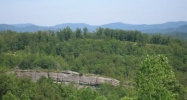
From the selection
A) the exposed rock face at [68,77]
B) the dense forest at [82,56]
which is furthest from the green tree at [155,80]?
the exposed rock face at [68,77]

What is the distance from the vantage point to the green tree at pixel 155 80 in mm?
13359

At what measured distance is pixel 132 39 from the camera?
92.2m

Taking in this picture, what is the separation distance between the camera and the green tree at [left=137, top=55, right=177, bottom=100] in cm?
1336

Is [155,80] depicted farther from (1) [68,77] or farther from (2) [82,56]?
(2) [82,56]

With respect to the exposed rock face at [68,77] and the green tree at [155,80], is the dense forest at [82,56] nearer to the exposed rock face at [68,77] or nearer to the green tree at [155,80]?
the exposed rock face at [68,77]

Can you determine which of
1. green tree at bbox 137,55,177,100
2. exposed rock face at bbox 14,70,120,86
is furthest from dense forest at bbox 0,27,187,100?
green tree at bbox 137,55,177,100

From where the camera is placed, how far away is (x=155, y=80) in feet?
44.0

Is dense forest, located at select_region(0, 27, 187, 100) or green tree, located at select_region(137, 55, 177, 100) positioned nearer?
green tree, located at select_region(137, 55, 177, 100)

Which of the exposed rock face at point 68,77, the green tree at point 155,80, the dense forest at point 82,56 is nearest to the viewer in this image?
the green tree at point 155,80

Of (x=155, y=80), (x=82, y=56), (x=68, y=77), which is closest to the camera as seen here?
(x=155, y=80)

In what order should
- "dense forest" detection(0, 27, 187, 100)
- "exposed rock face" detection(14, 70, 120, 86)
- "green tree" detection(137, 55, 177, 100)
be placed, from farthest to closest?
"dense forest" detection(0, 27, 187, 100) → "exposed rock face" detection(14, 70, 120, 86) → "green tree" detection(137, 55, 177, 100)

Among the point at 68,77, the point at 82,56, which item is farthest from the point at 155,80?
the point at 82,56

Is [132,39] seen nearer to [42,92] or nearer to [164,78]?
[42,92]

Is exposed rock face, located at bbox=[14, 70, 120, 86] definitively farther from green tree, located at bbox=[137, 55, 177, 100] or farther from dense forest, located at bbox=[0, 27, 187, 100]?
green tree, located at bbox=[137, 55, 177, 100]
